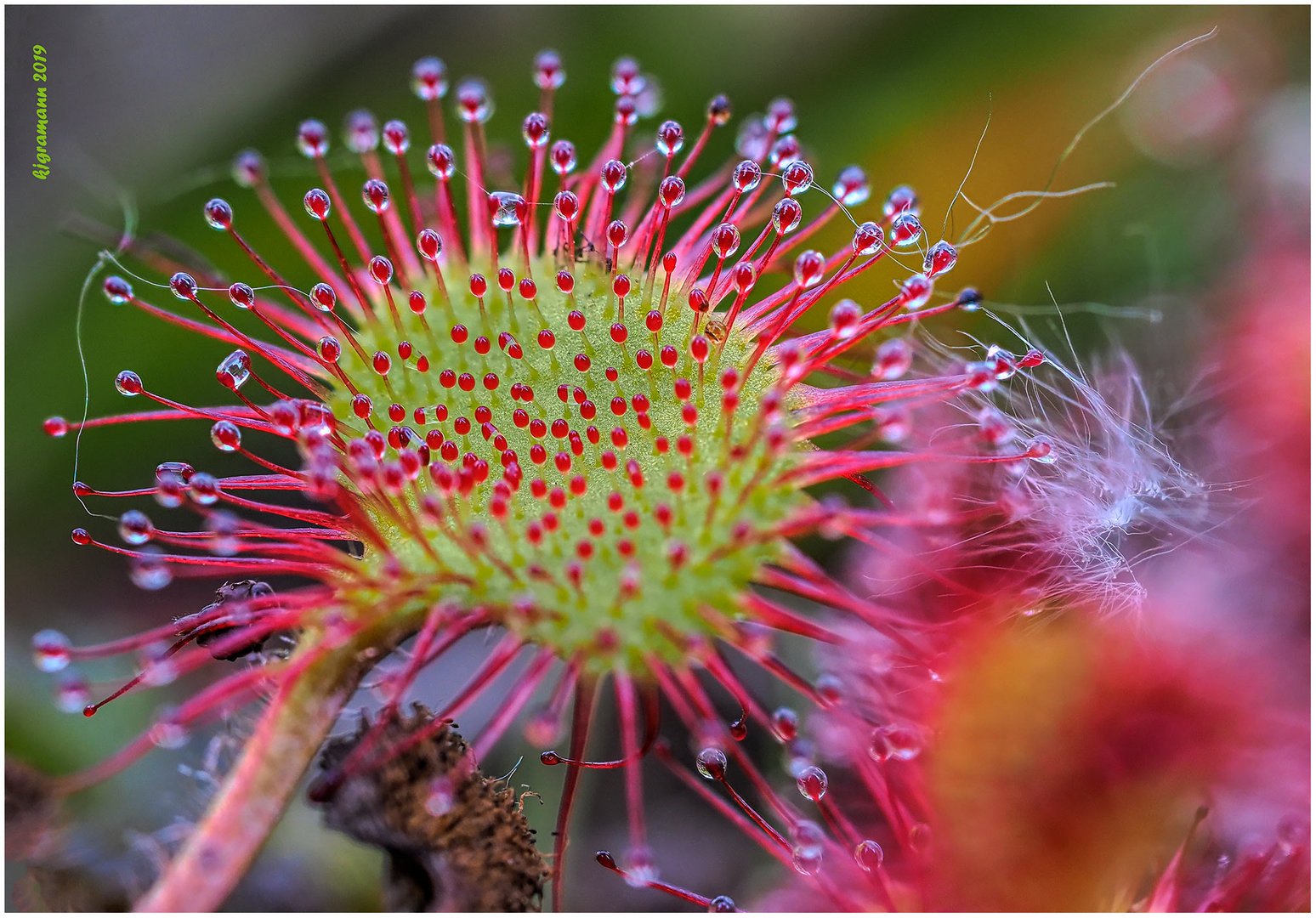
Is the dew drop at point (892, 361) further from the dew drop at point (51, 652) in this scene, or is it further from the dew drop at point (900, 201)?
the dew drop at point (51, 652)

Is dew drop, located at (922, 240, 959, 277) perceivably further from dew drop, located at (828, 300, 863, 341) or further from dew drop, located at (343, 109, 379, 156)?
dew drop, located at (343, 109, 379, 156)

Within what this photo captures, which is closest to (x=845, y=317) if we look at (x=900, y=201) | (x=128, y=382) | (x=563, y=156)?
(x=900, y=201)

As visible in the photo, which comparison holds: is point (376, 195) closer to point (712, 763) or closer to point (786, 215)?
point (786, 215)

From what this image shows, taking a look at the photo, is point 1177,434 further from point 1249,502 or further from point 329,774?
point 329,774

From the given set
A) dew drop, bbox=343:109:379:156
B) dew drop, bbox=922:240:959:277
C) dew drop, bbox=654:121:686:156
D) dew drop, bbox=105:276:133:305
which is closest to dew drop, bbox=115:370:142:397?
dew drop, bbox=105:276:133:305

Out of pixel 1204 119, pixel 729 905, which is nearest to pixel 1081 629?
pixel 729 905

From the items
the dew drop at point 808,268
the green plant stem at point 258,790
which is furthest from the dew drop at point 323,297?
the dew drop at point 808,268
